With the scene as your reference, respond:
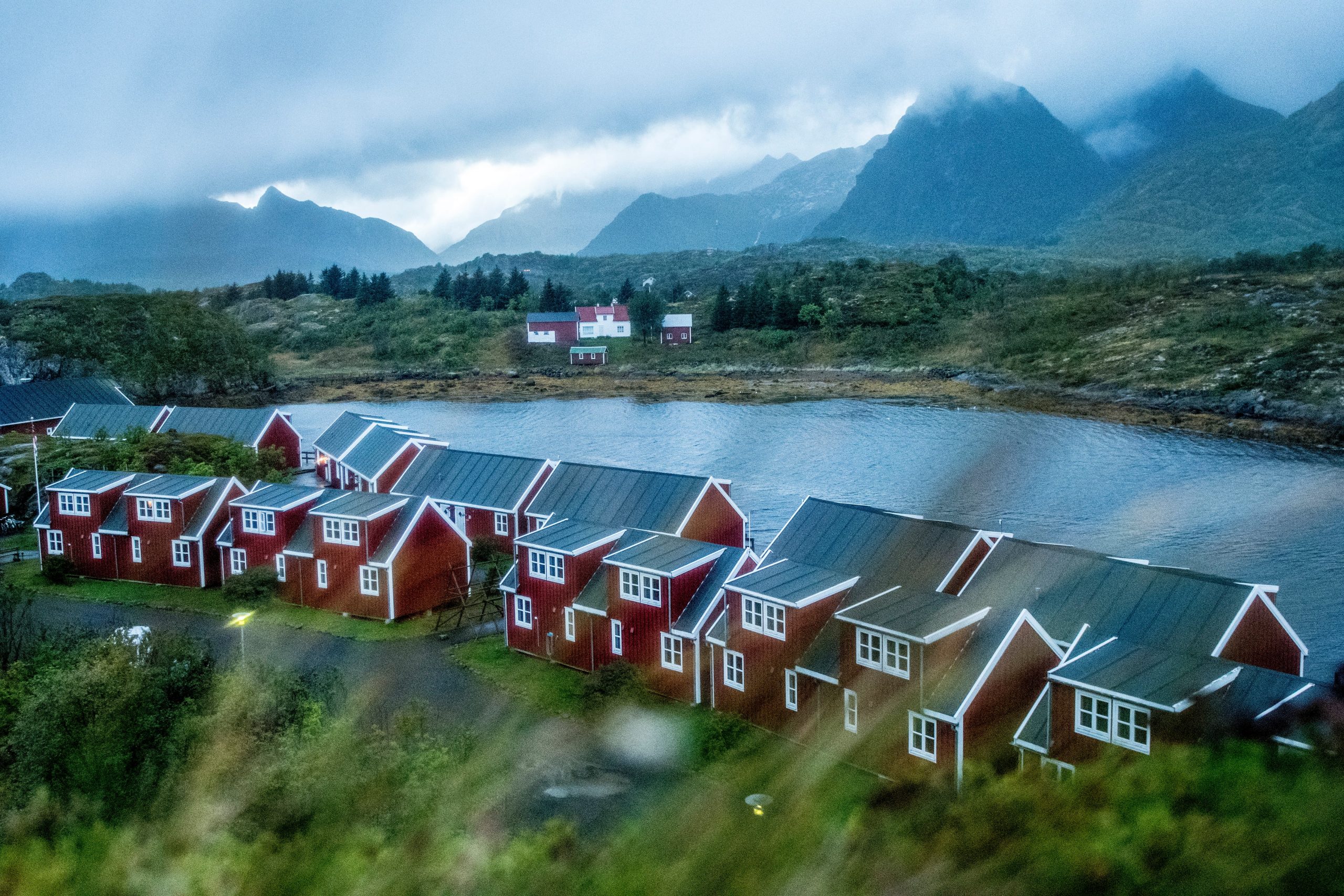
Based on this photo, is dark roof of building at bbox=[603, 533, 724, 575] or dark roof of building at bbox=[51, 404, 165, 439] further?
dark roof of building at bbox=[51, 404, 165, 439]

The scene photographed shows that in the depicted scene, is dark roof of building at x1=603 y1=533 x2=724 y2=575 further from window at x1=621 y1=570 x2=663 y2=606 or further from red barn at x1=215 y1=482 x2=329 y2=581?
red barn at x1=215 y1=482 x2=329 y2=581

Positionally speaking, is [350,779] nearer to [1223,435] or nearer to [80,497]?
[80,497]

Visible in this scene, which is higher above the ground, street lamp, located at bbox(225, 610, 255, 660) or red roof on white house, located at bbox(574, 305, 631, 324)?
red roof on white house, located at bbox(574, 305, 631, 324)

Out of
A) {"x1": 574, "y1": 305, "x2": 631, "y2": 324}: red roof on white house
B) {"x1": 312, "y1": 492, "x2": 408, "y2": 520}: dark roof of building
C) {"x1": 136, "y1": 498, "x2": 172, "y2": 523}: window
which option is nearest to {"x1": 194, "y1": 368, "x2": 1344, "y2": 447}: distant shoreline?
{"x1": 574, "y1": 305, "x2": 631, "y2": 324}: red roof on white house

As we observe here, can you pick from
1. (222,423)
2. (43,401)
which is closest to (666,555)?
(222,423)

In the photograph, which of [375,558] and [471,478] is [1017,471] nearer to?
[471,478]
